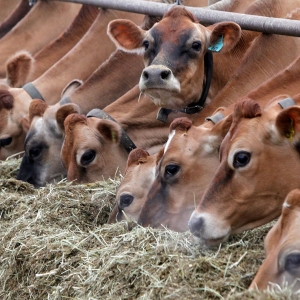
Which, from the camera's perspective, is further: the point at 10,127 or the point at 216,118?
the point at 10,127

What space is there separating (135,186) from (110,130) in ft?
4.14

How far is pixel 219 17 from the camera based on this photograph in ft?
25.2

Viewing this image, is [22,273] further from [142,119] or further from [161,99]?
[142,119]

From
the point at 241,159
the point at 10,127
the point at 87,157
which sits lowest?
the point at 10,127

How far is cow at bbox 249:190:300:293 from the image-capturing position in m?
4.19

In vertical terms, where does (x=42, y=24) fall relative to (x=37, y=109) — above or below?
below

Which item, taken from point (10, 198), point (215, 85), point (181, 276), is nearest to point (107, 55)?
point (215, 85)

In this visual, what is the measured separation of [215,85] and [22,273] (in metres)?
2.84

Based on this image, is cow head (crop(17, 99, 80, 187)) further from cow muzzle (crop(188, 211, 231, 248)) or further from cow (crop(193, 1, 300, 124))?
cow muzzle (crop(188, 211, 231, 248))

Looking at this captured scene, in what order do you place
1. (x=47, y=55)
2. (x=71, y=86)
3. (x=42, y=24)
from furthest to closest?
(x=42, y=24) < (x=47, y=55) < (x=71, y=86)

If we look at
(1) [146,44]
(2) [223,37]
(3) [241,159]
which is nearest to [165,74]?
(1) [146,44]

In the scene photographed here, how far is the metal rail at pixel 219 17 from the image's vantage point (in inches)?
268

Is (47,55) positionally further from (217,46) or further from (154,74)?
(154,74)

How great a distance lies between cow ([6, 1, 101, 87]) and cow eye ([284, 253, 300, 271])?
6.17 m
